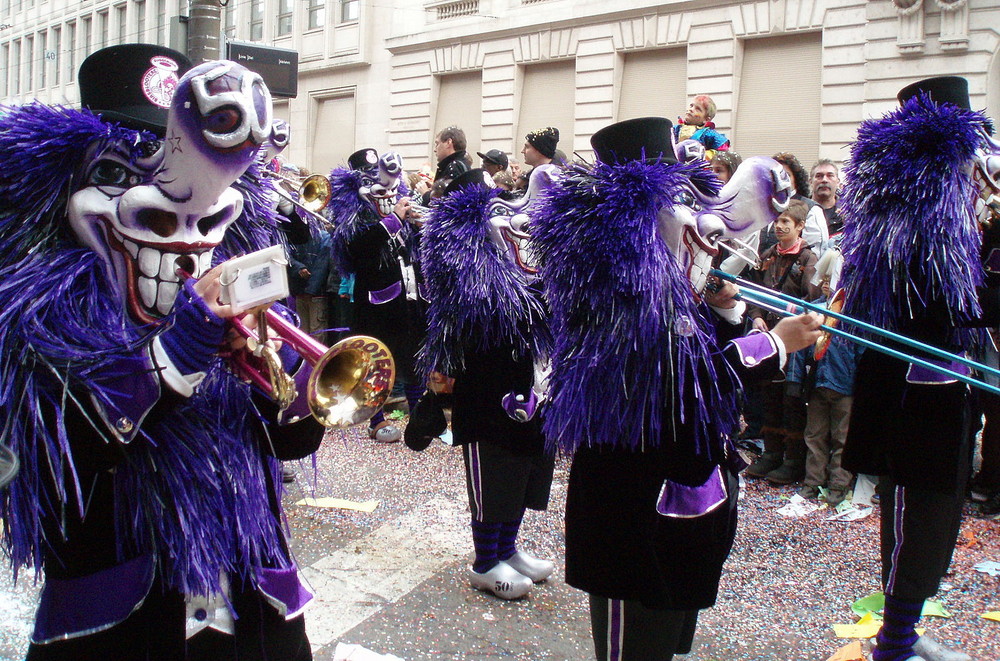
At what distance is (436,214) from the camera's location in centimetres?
383

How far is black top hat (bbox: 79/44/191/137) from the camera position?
1.95 meters

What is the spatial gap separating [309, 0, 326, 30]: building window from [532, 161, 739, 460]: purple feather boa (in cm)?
1934

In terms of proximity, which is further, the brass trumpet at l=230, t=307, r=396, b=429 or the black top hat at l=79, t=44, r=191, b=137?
the black top hat at l=79, t=44, r=191, b=137

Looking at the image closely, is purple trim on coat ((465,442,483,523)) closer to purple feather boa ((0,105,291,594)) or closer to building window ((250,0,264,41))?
purple feather boa ((0,105,291,594))

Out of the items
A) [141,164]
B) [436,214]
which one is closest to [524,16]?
[436,214]

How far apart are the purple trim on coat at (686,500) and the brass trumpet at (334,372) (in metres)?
0.96

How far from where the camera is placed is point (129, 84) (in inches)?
76.7

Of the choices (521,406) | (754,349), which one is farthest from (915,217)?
(521,406)

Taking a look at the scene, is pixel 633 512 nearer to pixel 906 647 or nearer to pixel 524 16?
pixel 906 647

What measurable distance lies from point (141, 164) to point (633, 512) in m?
1.52

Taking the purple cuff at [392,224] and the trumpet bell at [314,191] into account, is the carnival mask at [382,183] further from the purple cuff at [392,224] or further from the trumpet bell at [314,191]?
the trumpet bell at [314,191]

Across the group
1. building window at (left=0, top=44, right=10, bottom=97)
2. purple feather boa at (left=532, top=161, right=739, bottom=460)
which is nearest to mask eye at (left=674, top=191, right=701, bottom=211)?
purple feather boa at (left=532, top=161, right=739, bottom=460)

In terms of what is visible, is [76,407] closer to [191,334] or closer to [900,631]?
[191,334]

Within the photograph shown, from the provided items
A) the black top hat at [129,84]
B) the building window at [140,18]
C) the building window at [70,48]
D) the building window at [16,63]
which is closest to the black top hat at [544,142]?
the black top hat at [129,84]
